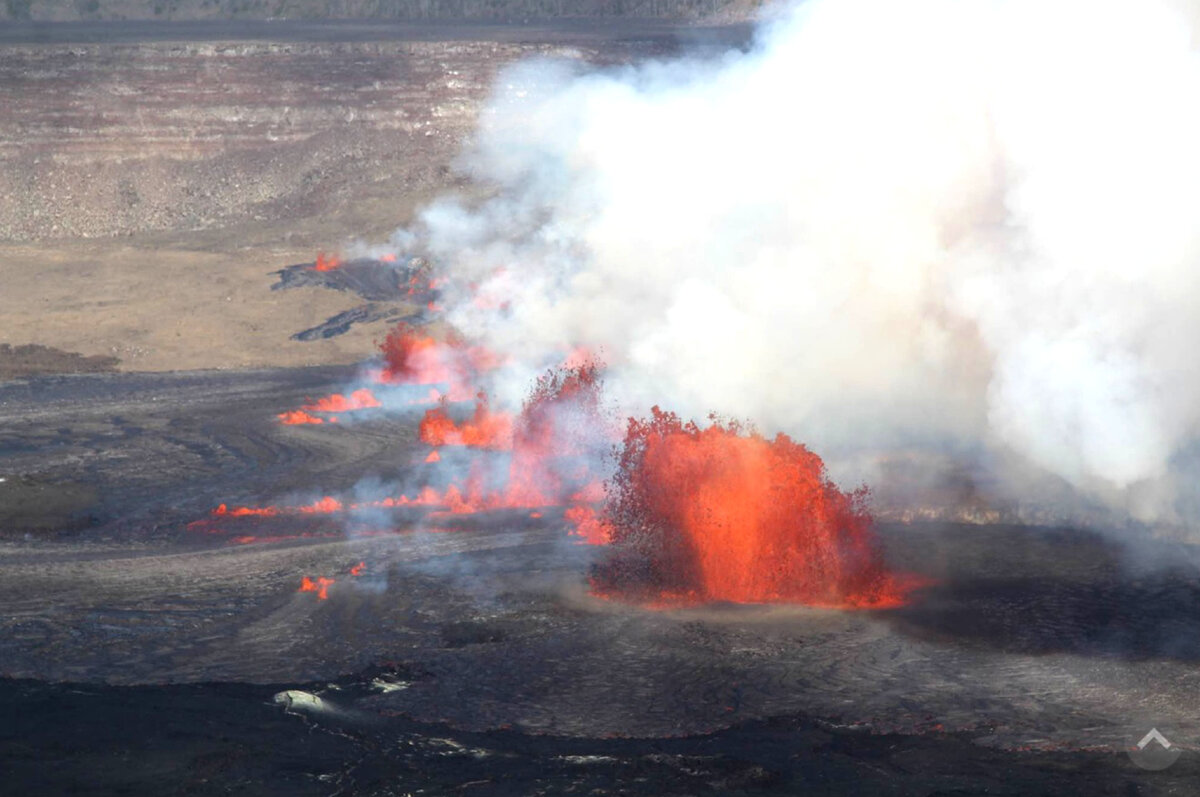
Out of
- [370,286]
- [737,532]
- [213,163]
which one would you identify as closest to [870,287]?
[737,532]

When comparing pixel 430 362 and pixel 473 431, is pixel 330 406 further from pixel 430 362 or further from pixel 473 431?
pixel 473 431

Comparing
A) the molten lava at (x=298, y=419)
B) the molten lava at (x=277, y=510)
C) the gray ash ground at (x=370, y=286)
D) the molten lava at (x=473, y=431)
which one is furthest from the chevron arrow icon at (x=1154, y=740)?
the gray ash ground at (x=370, y=286)

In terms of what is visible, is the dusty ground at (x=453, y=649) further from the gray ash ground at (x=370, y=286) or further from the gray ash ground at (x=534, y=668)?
the gray ash ground at (x=370, y=286)

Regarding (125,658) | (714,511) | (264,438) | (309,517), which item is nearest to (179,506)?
(309,517)

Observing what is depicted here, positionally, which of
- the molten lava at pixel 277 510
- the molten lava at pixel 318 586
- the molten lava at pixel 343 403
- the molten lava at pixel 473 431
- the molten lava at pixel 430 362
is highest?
the molten lava at pixel 430 362

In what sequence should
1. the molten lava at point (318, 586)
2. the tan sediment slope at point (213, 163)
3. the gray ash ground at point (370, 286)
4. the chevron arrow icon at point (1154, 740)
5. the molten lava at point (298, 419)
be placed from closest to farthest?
the chevron arrow icon at point (1154, 740) < the molten lava at point (318, 586) < the molten lava at point (298, 419) < the gray ash ground at point (370, 286) < the tan sediment slope at point (213, 163)

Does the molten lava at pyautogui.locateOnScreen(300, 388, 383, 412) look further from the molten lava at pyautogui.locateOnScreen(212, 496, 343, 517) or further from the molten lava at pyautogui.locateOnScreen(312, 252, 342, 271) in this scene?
the molten lava at pyautogui.locateOnScreen(312, 252, 342, 271)

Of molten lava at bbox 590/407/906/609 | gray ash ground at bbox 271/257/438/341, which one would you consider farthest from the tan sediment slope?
molten lava at bbox 590/407/906/609
